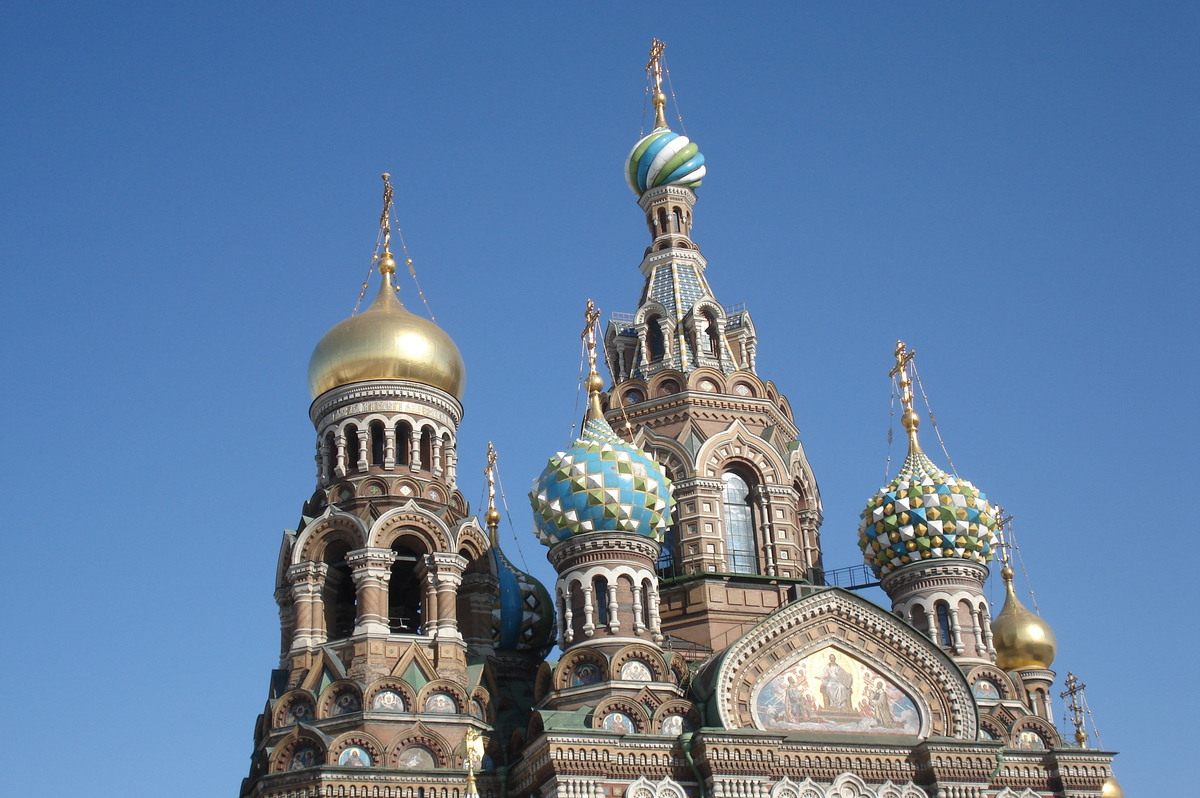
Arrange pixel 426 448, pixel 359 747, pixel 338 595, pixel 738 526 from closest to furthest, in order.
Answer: pixel 359 747, pixel 338 595, pixel 426 448, pixel 738 526

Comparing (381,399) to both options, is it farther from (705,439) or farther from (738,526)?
(738,526)

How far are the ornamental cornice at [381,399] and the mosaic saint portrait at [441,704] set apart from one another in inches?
167

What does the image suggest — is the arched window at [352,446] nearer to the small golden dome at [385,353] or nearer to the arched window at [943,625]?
the small golden dome at [385,353]

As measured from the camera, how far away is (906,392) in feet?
88.4

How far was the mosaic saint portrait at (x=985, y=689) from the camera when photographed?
23.5 meters

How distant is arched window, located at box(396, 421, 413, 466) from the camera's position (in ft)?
77.4

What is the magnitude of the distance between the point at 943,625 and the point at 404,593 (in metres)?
7.65

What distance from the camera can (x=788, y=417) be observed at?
1056 inches

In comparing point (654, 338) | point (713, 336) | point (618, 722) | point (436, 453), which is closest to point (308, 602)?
point (436, 453)

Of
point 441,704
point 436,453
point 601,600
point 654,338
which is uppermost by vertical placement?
point 654,338

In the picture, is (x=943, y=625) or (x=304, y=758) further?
(x=943, y=625)

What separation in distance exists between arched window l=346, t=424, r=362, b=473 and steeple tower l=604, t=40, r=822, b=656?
435 centimetres

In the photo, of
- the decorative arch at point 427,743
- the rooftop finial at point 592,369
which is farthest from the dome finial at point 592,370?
the decorative arch at point 427,743

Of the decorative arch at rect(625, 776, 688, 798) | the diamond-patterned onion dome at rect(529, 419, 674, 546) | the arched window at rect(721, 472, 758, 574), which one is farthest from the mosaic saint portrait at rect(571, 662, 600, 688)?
the arched window at rect(721, 472, 758, 574)
